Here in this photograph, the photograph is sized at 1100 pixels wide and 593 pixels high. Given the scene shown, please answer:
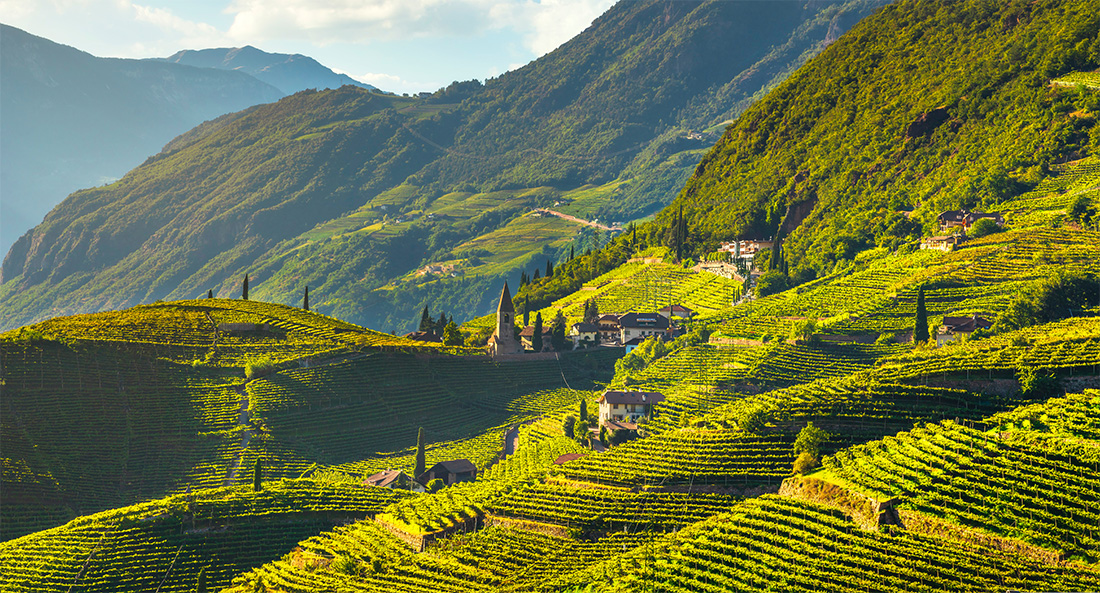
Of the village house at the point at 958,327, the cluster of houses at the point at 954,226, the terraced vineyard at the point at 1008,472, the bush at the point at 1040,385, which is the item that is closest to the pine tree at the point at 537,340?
the cluster of houses at the point at 954,226

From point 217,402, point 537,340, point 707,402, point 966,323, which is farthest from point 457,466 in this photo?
point 966,323

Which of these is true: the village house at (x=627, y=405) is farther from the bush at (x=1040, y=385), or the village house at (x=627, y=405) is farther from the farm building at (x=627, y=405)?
the bush at (x=1040, y=385)

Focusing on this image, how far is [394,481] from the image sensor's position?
233 ft

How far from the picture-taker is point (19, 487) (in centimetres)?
6869

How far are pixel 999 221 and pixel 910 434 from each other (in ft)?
166

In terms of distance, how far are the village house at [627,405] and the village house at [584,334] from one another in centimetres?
2849

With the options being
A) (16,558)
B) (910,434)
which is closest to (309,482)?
(16,558)

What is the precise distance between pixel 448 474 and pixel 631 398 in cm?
1340

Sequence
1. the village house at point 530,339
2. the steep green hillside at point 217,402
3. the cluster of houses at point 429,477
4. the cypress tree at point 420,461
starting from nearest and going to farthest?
the cluster of houses at point 429,477, the cypress tree at point 420,461, the steep green hillside at point 217,402, the village house at point 530,339

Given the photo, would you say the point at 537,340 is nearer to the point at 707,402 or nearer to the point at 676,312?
the point at 676,312

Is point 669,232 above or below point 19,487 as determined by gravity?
above

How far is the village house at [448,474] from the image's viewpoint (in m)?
70.1

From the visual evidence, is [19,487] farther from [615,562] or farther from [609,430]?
[615,562]

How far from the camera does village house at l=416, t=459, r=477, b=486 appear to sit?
70.1m
